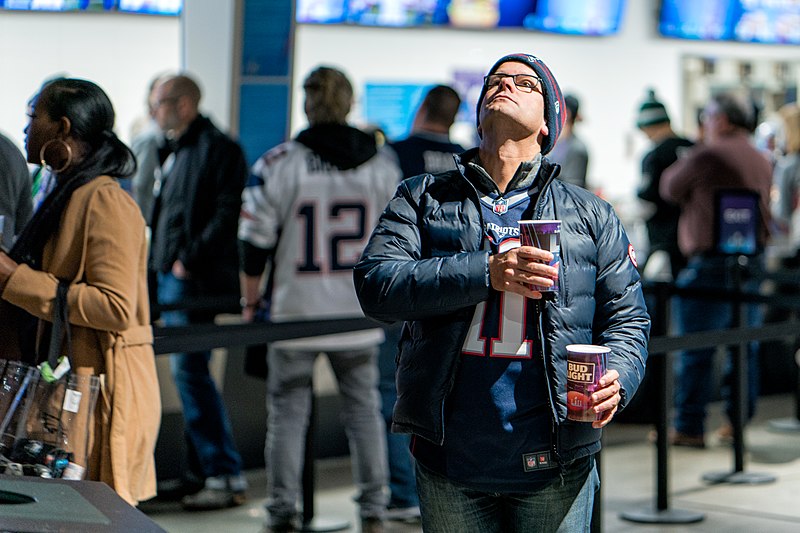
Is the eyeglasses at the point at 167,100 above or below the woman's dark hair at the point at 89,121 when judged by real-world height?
above

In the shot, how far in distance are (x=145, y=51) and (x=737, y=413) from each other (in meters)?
4.44

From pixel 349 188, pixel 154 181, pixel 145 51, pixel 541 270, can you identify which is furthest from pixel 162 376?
pixel 541 270

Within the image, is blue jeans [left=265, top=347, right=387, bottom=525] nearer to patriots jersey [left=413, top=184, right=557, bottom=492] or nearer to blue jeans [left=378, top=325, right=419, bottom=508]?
blue jeans [left=378, top=325, right=419, bottom=508]

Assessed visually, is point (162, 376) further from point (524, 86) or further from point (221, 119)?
point (524, 86)

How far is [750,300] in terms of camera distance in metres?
5.18

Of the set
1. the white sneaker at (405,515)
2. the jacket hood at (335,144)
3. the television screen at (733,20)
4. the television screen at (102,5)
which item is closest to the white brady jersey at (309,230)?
the jacket hood at (335,144)

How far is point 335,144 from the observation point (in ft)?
14.9

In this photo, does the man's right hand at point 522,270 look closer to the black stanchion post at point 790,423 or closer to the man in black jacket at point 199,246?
the man in black jacket at point 199,246

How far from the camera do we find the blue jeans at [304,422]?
14.8 feet

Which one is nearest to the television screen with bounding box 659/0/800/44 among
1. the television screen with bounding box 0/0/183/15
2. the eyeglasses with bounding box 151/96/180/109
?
the television screen with bounding box 0/0/183/15

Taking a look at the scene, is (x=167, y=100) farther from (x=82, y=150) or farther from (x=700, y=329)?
(x=700, y=329)

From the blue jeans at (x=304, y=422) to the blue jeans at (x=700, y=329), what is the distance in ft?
7.28

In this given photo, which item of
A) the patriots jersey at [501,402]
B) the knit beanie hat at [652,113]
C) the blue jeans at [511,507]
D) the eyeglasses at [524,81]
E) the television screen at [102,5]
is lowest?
the blue jeans at [511,507]

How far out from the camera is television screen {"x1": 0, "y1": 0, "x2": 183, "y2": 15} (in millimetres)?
7234
